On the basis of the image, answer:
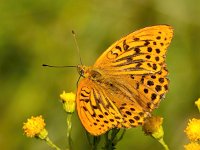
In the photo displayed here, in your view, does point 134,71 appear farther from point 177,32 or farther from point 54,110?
point 177,32

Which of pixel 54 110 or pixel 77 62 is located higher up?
pixel 77 62

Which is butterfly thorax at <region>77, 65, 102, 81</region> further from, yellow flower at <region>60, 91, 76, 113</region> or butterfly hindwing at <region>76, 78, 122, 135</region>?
yellow flower at <region>60, 91, 76, 113</region>

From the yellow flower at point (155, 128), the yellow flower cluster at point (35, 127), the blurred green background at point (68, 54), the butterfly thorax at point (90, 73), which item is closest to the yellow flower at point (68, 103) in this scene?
the yellow flower cluster at point (35, 127)

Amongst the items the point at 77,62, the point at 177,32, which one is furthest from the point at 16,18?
the point at 177,32

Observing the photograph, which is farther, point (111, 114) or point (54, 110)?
point (54, 110)

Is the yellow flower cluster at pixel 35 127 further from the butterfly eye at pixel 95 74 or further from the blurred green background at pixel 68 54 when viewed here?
the blurred green background at pixel 68 54

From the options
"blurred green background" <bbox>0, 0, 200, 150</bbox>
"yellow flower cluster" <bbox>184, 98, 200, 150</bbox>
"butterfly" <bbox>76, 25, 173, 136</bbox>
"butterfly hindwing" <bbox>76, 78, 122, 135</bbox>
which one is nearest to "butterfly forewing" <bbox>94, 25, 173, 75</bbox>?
"butterfly" <bbox>76, 25, 173, 136</bbox>
